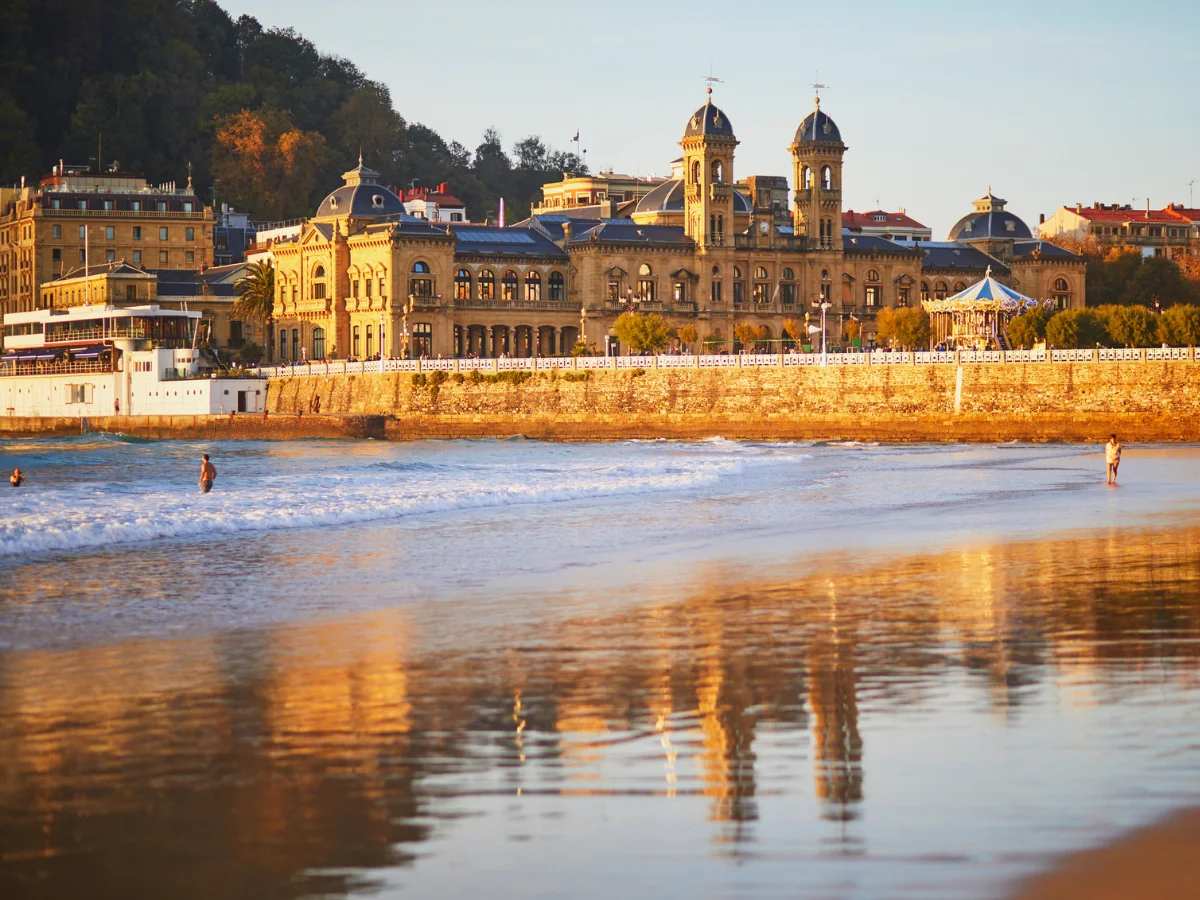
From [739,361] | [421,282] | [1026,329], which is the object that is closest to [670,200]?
[421,282]

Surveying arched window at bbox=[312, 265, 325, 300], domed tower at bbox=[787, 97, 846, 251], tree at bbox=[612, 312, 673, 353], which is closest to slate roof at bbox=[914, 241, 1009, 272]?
domed tower at bbox=[787, 97, 846, 251]

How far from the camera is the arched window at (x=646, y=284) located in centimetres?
11350

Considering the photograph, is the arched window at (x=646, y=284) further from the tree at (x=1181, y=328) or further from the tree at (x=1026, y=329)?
the tree at (x=1181, y=328)

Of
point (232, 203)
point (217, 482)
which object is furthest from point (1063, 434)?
point (232, 203)

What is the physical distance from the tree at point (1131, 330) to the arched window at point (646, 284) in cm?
4124

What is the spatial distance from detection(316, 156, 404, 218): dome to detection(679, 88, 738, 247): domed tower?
68.4 feet

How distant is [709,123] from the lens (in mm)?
114312

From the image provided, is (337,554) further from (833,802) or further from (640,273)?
(640,273)

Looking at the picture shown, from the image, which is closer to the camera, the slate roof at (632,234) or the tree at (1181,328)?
the tree at (1181,328)

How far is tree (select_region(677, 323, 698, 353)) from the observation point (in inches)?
4316

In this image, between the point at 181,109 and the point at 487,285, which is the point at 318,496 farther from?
the point at 181,109

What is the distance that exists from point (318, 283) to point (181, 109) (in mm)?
51529

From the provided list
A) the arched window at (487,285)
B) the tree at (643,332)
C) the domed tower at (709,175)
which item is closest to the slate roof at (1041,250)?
the domed tower at (709,175)

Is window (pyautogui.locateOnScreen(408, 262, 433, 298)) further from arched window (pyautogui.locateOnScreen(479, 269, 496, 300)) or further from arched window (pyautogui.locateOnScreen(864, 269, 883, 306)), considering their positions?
arched window (pyautogui.locateOnScreen(864, 269, 883, 306))
